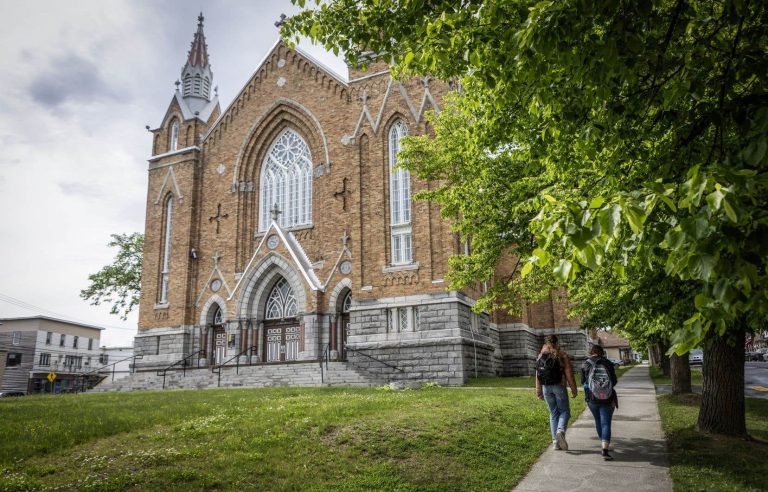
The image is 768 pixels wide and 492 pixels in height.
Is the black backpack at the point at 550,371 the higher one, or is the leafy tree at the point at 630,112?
the leafy tree at the point at 630,112

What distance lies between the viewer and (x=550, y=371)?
28.7 ft

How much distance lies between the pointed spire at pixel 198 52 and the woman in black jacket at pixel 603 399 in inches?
1273

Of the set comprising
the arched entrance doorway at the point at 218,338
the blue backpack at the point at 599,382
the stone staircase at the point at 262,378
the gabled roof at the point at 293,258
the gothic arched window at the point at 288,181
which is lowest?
the stone staircase at the point at 262,378

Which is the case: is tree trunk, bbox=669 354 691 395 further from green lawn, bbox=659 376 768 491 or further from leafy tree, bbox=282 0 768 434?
leafy tree, bbox=282 0 768 434

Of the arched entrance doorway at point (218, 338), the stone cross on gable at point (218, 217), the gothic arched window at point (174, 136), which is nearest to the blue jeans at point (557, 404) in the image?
the arched entrance doorway at point (218, 338)

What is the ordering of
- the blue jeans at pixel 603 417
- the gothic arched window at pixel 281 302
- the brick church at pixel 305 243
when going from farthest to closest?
the gothic arched window at pixel 281 302 < the brick church at pixel 305 243 < the blue jeans at pixel 603 417

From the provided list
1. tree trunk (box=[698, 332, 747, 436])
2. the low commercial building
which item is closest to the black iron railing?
tree trunk (box=[698, 332, 747, 436])

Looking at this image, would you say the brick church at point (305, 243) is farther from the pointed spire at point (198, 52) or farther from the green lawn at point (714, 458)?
the green lawn at point (714, 458)

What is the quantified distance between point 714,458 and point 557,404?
2181 millimetres

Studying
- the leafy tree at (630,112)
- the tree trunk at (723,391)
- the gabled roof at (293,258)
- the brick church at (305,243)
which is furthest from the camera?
the gabled roof at (293,258)

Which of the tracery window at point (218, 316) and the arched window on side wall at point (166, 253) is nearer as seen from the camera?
the tracery window at point (218, 316)

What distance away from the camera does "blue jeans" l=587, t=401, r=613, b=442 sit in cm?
803

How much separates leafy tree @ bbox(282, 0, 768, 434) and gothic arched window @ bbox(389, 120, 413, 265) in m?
16.0

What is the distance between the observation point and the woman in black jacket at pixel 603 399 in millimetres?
8031
